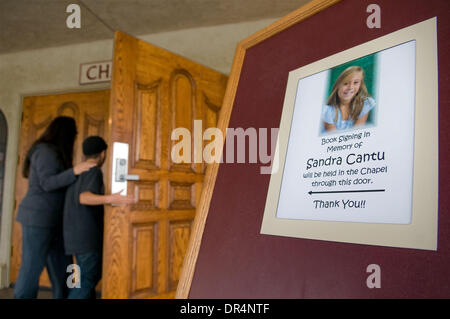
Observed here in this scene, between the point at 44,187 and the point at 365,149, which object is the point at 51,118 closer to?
the point at 44,187

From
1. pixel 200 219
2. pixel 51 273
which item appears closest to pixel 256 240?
pixel 200 219

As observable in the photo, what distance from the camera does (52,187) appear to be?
217cm

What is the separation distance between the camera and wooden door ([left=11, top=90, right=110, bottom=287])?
3.52m

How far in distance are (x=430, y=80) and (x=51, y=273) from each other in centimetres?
257

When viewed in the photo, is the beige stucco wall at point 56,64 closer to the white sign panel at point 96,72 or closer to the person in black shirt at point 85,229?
the white sign panel at point 96,72

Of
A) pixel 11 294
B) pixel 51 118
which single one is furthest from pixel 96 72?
pixel 11 294

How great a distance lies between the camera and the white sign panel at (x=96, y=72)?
3.48 meters

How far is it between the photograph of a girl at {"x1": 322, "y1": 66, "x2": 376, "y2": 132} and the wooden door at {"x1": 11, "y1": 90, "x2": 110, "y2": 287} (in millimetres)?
3242

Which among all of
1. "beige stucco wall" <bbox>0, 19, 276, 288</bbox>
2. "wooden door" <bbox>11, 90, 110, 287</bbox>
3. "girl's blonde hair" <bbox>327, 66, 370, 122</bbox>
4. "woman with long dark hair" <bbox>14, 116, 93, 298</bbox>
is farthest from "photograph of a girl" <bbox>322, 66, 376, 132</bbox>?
"wooden door" <bbox>11, 90, 110, 287</bbox>

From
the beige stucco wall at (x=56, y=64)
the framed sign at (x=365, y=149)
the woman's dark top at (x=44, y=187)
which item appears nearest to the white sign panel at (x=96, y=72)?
the beige stucco wall at (x=56, y=64)

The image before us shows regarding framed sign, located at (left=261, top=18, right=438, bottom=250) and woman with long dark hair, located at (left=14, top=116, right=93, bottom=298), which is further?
woman with long dark hair, located at (left=14, top=116, right=93, bottom=298)

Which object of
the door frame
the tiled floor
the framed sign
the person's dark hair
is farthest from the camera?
the tiled floor

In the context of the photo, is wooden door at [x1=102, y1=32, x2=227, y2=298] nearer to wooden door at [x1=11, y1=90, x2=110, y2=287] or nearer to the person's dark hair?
the person's dark hair

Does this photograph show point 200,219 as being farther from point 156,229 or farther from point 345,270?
point 156,229
